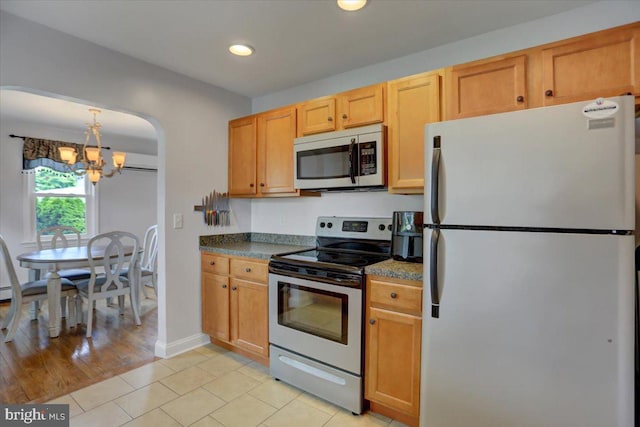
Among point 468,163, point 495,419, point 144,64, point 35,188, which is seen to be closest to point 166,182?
point 144,64

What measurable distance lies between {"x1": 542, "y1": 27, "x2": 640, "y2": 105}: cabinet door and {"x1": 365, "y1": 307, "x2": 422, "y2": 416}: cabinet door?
1418 millimetres

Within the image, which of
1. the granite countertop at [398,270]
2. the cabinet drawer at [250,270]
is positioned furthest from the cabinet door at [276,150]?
the granite countertop at [398,270]

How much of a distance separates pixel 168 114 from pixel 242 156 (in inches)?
28.0

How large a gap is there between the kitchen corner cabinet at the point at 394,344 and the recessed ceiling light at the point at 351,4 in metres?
1.55

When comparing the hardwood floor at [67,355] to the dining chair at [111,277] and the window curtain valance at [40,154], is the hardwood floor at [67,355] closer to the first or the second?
the dining chair at [111,277]

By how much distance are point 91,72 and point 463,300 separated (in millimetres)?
2786

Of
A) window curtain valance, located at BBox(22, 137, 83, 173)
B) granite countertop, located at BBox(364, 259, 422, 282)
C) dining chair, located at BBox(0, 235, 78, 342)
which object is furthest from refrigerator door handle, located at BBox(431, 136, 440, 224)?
window curtain valance, located at BBox(22, 137, 83, 173)

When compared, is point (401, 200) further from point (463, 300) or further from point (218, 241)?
point (218, 241)

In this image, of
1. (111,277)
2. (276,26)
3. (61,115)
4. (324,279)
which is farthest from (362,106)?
(61,115)

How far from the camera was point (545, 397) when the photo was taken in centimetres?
135

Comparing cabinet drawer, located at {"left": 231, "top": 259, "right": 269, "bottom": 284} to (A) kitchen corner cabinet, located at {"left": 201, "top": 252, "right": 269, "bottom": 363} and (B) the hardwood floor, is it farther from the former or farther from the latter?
(B) the hardwood floor

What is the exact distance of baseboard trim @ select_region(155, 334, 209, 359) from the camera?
107 inches

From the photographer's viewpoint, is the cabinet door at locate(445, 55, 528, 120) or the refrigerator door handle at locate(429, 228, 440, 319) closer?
the refrigerator door handle at locate(429, 228, 440, 319)

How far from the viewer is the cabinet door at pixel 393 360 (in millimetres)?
1770
